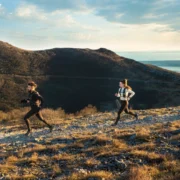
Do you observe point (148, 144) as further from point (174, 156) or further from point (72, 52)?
point (72, 52)

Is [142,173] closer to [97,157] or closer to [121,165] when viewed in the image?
[121,165]

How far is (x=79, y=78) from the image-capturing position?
88938mm

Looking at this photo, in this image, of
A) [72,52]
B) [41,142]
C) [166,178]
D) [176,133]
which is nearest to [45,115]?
[41,142]

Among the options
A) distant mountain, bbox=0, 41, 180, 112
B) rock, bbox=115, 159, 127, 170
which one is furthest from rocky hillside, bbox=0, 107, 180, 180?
distant mountain, bbox=0, 41, 180, 112

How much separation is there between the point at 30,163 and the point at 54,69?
287 feet

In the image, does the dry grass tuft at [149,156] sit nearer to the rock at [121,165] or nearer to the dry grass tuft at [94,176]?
the rock at [121,165]

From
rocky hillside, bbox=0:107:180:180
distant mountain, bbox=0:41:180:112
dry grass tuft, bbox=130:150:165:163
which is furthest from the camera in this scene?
distant mountain, bbox=0:41:180:112

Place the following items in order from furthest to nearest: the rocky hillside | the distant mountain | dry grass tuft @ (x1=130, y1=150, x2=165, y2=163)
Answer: the distant mountain
dry grass tuft @ (x1=130, y1=150, x2=165, y2=163)
the rocky hillside

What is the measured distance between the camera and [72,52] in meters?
105

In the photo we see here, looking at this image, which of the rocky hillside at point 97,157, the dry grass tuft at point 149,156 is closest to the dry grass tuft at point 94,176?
the rocky hillside at point 97,157

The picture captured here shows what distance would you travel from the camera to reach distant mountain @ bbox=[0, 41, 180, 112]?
2753 inches

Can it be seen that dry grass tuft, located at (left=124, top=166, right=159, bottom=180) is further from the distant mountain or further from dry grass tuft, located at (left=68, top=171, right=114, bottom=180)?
the distant mountain

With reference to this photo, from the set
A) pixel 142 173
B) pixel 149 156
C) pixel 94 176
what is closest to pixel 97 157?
pixel 149 156

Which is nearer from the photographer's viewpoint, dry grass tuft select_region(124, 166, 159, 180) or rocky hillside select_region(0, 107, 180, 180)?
dry grass tuft select_region(124, 166, 159, 180)
